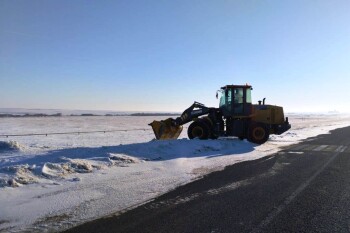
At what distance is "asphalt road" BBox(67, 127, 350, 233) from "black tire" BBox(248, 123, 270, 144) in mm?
9546

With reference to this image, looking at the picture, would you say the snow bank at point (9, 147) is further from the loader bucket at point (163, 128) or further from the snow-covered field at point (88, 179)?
the loader bucket at point (163, 128)

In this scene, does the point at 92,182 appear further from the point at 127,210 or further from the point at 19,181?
the point at 127,210

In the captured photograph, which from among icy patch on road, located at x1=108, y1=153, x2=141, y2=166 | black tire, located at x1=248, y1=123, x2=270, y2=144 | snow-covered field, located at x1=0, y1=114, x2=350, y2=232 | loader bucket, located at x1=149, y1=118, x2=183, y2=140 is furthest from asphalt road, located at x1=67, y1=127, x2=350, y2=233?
loader bucket, located at x1=149, y1=118, x2=183, y2=140

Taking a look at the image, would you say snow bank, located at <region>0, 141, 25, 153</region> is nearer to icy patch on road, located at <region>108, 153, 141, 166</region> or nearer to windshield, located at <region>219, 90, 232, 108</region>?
icy patch on road, located at <region>108, 153, 141, 166</region>

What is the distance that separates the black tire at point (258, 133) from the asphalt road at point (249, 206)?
9.55m

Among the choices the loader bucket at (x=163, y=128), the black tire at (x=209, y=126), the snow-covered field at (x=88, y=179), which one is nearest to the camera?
the snow-covered field at (x=88, y=179)

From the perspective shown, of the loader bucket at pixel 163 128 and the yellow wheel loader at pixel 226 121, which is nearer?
the yellow wheel loader at pixel 226 121

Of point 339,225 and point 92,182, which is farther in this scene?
point 92,182

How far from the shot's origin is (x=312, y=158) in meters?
15.6

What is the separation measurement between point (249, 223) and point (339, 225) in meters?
1.40

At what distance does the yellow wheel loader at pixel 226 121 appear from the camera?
2159 cm

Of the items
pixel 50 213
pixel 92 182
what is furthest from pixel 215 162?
pixel 50 213

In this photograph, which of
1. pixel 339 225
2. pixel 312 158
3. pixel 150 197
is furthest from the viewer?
pixel 312 158

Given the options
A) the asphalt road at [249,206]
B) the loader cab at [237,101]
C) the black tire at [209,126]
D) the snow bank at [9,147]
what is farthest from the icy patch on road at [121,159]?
the loader cab at [237,101]
